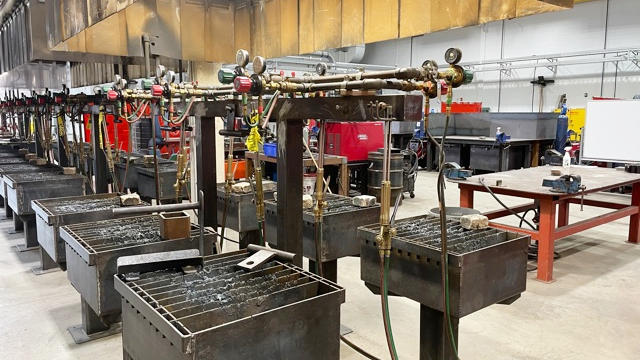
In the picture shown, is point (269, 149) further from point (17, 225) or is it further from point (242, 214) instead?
point (242, 214)

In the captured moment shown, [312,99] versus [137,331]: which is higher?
[312,99]

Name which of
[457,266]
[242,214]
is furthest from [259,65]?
[242,214]

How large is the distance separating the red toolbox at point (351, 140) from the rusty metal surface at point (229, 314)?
13.5 ft

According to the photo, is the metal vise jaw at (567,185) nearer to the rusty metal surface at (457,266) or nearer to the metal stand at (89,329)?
the rusty metal surface at (457,266)

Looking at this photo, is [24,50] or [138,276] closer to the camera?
[138,276]

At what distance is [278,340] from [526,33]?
375 inches

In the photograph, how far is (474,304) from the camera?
1522 mm

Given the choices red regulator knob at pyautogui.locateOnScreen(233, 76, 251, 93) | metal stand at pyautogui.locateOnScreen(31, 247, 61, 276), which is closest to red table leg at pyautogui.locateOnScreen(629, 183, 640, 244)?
red regulator knob at pyautogui.locateOnScreen(233, 76, 251, 93)

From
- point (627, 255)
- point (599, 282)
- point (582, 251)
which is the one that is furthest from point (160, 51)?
point (627, 255)

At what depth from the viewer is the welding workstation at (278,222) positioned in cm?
124

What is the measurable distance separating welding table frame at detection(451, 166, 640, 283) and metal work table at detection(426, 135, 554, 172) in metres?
2.99

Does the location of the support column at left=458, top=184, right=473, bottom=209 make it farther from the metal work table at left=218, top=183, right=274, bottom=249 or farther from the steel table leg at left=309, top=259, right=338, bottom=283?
the metal work table at left=218, top=183, right=274, bottom=249

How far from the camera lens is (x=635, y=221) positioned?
4062 millimetres

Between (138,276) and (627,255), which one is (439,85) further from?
(627,255)
